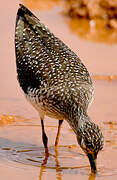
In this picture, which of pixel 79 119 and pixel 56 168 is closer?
pixel 79 119

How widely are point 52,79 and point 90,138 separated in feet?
5.40

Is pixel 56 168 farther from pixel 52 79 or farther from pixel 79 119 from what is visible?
pixel 52 79

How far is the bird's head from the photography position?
8555mm

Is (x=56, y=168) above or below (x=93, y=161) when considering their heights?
below

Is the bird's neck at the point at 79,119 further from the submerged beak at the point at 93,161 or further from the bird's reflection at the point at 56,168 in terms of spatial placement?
the bird's reflection at the point at 56,168

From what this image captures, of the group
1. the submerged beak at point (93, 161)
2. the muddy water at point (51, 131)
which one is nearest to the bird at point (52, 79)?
the submerged beak at point (93, 161)

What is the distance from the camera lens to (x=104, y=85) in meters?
13.7

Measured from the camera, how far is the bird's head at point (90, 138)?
8.55 metres

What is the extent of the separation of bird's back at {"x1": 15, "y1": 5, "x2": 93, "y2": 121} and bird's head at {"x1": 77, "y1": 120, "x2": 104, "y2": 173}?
0.75 m

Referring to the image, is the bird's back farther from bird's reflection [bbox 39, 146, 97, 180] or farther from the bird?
bird's reflection [bbox 39, 146, 97, 180]

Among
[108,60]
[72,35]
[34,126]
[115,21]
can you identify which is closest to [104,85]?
[108,60]

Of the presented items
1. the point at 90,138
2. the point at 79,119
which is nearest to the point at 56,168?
the point at 79,119

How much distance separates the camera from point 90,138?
8562mm

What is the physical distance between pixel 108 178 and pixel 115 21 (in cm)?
1039
